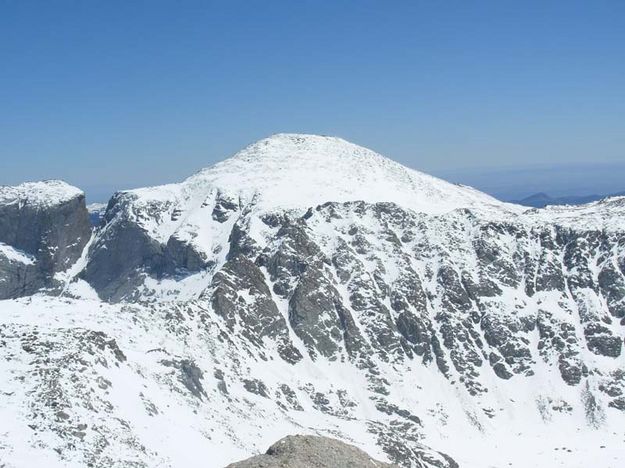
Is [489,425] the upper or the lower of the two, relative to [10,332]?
lower

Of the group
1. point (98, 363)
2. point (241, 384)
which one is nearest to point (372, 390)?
point (241, 384)

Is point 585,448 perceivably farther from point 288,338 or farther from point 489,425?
point 288,338

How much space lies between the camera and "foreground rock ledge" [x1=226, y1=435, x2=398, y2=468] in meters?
37.2

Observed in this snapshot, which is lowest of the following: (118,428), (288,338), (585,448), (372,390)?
(585,448)

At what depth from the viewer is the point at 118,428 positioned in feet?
295

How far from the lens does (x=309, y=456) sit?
38625 millimetres

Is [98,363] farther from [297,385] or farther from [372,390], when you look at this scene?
[372,390]

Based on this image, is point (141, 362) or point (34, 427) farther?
point (141, 362)

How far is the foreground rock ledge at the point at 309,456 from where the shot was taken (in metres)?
37.2

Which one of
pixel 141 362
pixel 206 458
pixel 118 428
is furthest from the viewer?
pixel 141 362

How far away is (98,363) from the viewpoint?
10206cm

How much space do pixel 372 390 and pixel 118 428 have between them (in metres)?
113

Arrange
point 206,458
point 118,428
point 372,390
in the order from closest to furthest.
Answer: point 118,428
point 206,458
point 372,390

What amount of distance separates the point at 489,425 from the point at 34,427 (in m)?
143
